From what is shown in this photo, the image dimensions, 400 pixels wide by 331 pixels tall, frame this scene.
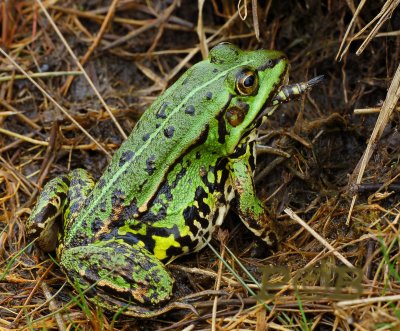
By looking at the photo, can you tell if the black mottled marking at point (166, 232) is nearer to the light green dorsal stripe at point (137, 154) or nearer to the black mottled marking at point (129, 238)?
the black mottled marking at point (129, 238)

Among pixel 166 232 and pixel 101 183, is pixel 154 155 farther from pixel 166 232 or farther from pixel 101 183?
pixel 166 232

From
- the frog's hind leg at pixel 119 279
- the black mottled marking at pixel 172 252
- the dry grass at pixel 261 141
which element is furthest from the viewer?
the black mottled marking at pixel 172 252

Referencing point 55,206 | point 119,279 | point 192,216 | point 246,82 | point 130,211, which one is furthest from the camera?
point 55,206

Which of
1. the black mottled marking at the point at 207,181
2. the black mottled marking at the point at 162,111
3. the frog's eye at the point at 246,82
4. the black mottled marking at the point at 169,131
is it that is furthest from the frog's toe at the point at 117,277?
the frog's eye at the point at 246,82

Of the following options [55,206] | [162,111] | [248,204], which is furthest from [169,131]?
[55,206]

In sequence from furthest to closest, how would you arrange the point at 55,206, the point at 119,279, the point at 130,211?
1. the point at 55,206
2. the point at 130,211
3. the point at 119,279

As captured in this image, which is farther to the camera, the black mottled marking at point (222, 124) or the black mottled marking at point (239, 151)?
the black mottled marking at point (239, 151)

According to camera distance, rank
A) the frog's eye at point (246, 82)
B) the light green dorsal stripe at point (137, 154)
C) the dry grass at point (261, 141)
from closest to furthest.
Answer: the dry grass at point (261, 141)
the frog's eye at point (246, 82)
the light green dorsal stripe at point (137, 154)
